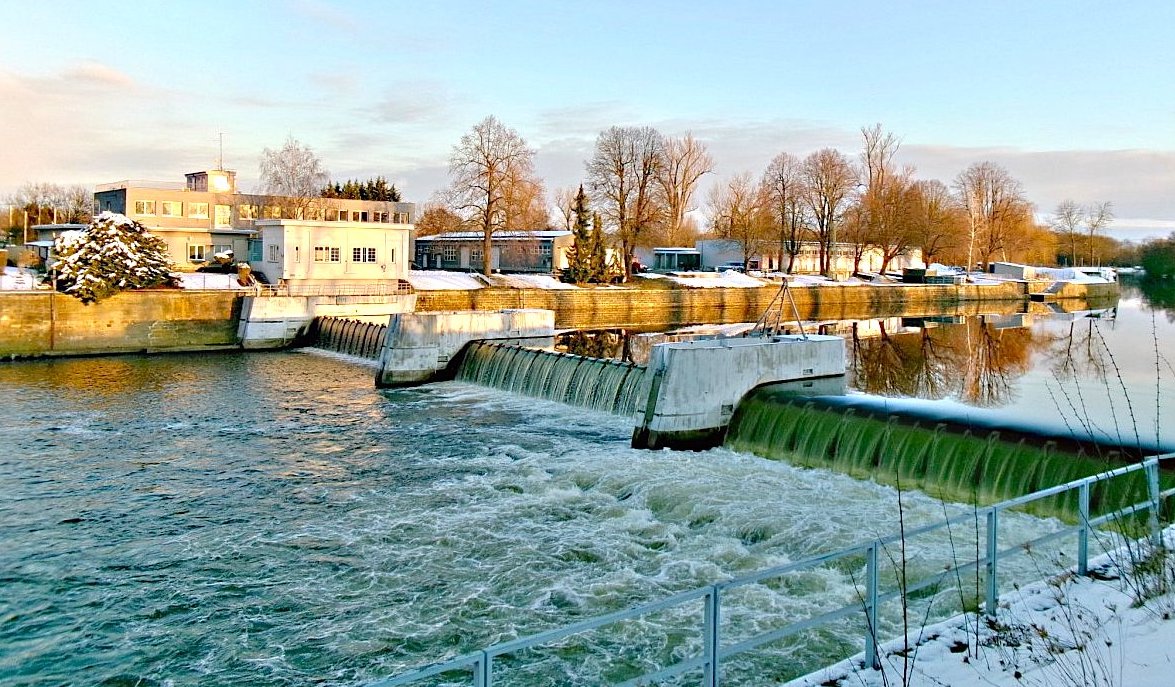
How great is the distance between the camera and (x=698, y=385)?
56.8 feet

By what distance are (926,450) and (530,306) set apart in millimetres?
37596

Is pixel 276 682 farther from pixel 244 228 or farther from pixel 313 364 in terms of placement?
pixel 244 228

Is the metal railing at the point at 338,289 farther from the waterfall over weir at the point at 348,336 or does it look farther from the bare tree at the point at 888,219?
the bare tree at the point at 888,219

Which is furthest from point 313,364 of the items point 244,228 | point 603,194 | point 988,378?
point 603,194

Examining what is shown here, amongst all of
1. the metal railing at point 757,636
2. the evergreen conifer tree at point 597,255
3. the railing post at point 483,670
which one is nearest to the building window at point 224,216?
the evergreen conifer tree at point 597,255

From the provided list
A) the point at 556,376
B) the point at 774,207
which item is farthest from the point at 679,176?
the point at 556,376

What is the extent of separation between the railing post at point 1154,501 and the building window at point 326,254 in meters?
37.8

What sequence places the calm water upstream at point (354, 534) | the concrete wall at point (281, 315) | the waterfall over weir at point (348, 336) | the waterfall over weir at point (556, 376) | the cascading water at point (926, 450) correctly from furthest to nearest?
1. the concrete wall at point (281, 315)
2. the waterfall over weir at point (348, 336)
3. the waterfall over weir at point (556, 376)
4. the cascading water at point (926, 450)
5. the calm water upstream at point (354, 534)

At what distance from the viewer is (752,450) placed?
17031 millimetres

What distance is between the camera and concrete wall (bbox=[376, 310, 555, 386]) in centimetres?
2659

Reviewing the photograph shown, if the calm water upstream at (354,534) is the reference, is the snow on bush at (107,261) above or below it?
above

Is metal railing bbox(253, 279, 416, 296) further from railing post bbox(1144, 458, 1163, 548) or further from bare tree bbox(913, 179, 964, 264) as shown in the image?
bare tree bbox(913, 179, 964, 264)

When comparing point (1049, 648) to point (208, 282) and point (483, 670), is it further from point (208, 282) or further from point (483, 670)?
point (208, 282)

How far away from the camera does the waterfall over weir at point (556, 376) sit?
21.0 meters
